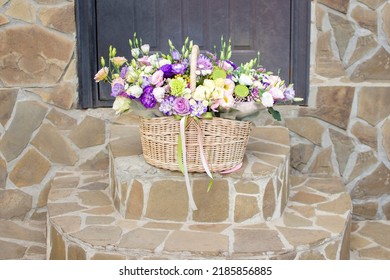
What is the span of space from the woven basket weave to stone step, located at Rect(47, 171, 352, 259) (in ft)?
0.92

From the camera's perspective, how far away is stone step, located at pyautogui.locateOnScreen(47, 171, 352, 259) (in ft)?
8.27

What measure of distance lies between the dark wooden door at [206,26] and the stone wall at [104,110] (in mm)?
180

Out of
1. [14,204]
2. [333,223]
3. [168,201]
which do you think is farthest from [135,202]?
[14,204]

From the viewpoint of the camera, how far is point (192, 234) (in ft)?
8.77

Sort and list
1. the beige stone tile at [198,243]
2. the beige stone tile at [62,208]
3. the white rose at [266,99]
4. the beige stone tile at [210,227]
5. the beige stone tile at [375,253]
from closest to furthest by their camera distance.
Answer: the beige stone tile at [198,243] → the white rose at [266,99] → the beige stone tile at [210,227] → the beige stone tile at [62,208] → the beige stone tile at [375,253]

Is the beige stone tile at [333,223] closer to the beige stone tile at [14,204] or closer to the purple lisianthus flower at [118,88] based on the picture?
the purple lisianthus flower at [118,88]

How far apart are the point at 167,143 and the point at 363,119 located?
148 centimetres

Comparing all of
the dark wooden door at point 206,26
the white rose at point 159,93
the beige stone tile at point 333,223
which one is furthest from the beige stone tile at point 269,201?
the dark wooden door at point 206,26

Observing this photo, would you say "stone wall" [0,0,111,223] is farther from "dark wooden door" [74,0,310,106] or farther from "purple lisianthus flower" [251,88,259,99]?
"purple lisianthus flower" [251,88,259,99]

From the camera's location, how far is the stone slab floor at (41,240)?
11.0ft

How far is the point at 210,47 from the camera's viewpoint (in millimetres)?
3801

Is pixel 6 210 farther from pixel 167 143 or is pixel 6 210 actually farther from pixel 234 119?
pixel 234 119

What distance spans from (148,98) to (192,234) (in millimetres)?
616

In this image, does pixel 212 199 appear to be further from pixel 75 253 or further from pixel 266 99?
pixel 75 253
